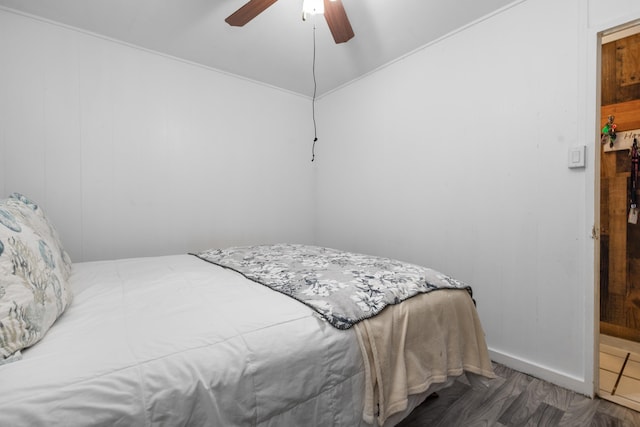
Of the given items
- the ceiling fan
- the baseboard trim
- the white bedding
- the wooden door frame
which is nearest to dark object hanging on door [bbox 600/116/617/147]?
the wooden door frame

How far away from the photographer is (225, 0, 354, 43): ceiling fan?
1.67 meters

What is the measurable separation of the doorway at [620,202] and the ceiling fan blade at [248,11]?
2.56 metres

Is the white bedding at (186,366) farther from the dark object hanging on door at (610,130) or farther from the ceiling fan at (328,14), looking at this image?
the dark object hanging on door at (610,130)

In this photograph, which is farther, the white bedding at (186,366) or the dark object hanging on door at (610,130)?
the dark object hanging on door at (610,130)

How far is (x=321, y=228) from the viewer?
11.6ft

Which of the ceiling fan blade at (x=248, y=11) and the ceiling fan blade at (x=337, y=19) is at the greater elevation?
the ceiling fan blade at (x=248, y=11)

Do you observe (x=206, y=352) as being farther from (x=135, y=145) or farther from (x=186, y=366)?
(x=135, y=145)

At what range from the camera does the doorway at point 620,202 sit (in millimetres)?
2279

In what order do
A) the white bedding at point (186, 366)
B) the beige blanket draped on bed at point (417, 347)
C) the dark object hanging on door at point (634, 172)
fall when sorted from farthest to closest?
the dark object hanging on door at point (634, 172), the beige blanket draped on bed at point (417, 347), the white bedding at point (186, 366)

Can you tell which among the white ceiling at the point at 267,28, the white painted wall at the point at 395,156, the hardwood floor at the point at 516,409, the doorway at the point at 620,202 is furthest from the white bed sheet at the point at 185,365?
the doorway at the point at 620,202

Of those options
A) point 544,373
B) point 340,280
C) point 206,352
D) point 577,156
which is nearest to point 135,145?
point 340,280

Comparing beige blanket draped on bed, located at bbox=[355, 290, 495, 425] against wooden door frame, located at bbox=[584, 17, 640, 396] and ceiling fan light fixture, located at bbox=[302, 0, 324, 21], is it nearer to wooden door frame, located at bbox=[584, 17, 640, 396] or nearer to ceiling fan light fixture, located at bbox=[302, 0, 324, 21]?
wooden door frame, located at bbox=[584, 17, 640, 396]

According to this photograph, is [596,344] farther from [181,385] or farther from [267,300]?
[181,385]

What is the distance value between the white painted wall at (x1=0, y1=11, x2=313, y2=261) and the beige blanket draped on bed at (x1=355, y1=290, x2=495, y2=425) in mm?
2136
